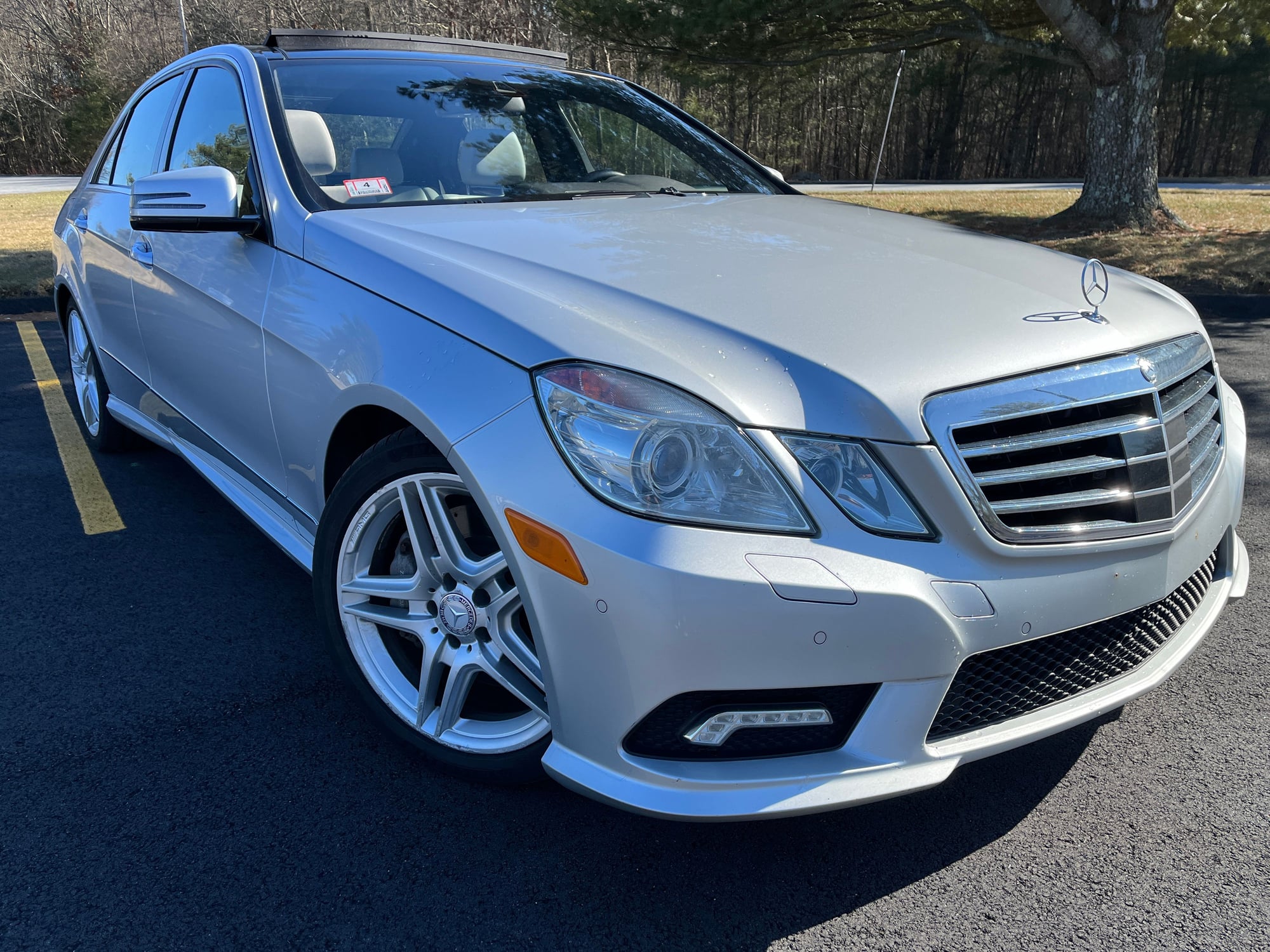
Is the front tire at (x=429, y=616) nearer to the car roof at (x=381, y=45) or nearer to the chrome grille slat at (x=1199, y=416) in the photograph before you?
the chrome grille slat at (x=1199, y=416)

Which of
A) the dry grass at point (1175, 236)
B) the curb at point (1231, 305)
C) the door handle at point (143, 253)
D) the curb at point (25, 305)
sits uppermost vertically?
the door handle at point (143, 253)

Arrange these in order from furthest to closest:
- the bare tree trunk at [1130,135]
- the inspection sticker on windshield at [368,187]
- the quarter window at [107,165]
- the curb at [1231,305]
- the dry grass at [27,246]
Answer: the bare tree trunk at [1130,135] < the dry grass at [27,246] < the curb at [1231,305] < the quarter window at [107,165] < the inspection sticker on windshield at [368,187]

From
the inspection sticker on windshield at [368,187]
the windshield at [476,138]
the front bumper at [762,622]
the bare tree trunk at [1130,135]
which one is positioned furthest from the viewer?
the bare tree trunk at [1130,135]

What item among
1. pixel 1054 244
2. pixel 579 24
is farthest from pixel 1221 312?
pixel 579 24

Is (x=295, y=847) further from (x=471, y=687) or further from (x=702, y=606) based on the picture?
(x=702, y=606)

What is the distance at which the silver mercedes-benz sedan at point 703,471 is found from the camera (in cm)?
167

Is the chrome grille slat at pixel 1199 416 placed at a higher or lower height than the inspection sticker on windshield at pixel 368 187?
lower

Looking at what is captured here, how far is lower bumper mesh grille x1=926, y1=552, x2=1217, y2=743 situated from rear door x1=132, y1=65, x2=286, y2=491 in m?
1.86

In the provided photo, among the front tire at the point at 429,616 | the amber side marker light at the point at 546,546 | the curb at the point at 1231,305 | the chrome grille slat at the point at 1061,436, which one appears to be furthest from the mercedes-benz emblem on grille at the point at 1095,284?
the curb at the point at 1231,305

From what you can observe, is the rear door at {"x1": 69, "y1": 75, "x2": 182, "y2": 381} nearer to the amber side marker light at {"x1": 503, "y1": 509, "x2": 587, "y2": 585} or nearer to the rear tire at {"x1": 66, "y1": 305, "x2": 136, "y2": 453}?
the rear tire at {"x1": 66, "y1": 305, "x2": 136, "y2": 453}

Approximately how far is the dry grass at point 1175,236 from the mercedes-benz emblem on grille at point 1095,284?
150 inches

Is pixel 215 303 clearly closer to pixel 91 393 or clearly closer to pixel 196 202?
pixel 196 202

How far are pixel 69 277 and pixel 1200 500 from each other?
462 cm

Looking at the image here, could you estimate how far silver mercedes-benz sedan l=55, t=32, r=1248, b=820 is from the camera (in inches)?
65.7
